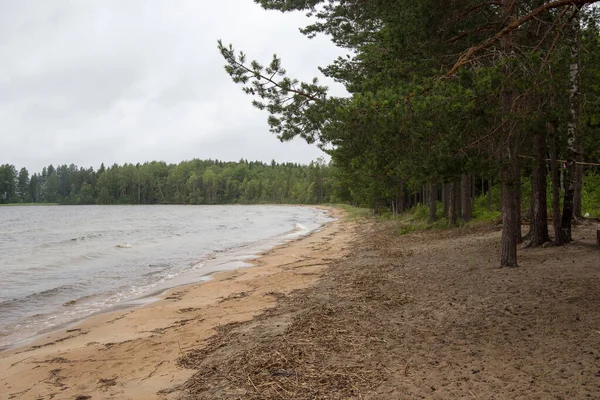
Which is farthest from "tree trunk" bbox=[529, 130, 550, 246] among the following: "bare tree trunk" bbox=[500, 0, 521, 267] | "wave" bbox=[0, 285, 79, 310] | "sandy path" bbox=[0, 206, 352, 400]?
"wave" bbox=[0, 285, 79, 310]

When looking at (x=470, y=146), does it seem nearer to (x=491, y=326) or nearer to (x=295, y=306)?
(x=491, y=326)

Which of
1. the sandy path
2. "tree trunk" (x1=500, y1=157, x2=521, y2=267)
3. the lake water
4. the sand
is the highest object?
"tree trunk" (x1=500, y1=157, x2=521, y2=267)

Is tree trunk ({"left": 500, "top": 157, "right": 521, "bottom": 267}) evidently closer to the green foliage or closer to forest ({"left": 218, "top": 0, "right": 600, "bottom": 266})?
forest ({"left": 218, "top": 0, "right": 600, "bottom": 266})

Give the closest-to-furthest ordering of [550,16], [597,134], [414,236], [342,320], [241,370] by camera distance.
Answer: [241,370]
[342,320]
[550,16]
[597,134]
[414,236]

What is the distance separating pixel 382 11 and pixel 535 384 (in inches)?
284

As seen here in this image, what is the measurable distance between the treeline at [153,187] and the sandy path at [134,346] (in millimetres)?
117382

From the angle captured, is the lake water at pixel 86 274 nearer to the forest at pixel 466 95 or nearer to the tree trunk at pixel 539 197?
the forest at pixel 466 95

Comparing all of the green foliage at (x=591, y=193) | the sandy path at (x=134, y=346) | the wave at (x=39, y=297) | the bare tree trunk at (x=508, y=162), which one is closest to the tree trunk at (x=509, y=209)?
the bare tree trunk at (x=508, y=162)

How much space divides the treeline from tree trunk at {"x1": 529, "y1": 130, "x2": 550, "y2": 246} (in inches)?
4579

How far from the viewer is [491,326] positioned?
18.1 feet

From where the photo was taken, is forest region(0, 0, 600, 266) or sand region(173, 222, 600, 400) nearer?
sand region(173, 222, 600, 400)

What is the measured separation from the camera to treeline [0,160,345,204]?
447ft

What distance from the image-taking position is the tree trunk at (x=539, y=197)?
1019cm

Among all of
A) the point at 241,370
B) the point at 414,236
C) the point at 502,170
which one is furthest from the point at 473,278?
the point at 414,236
